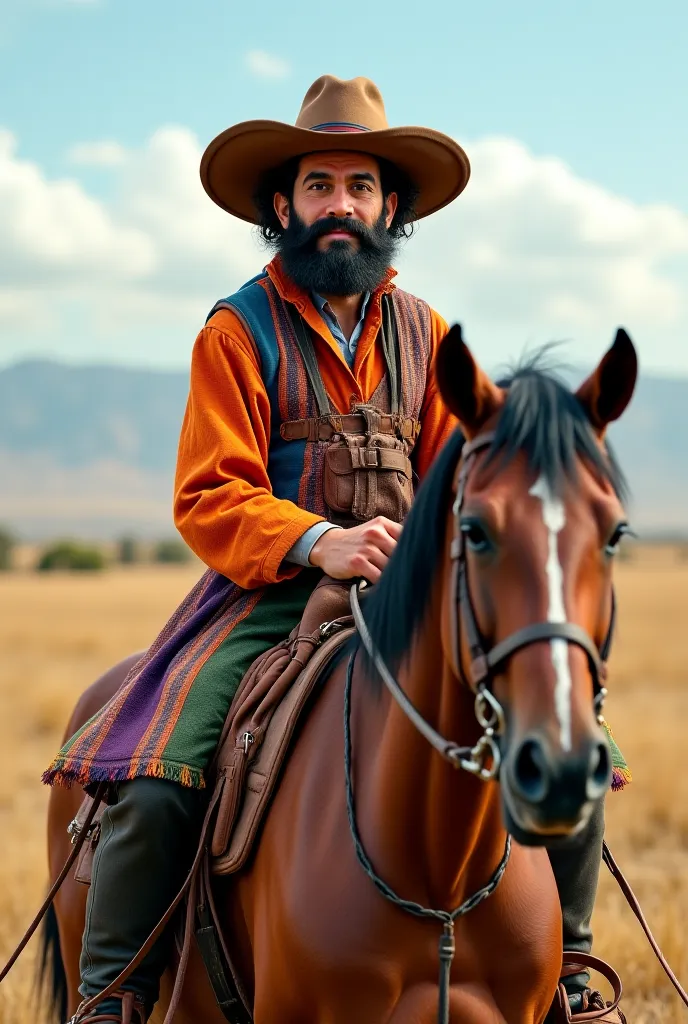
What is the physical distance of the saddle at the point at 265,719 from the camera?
3268 mm

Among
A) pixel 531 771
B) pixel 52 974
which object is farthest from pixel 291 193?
pixel 52 974

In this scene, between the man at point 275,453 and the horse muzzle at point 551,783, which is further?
the man at point 275,453

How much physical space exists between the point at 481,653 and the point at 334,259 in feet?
7.01

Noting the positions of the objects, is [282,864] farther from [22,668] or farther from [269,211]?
[22,668]

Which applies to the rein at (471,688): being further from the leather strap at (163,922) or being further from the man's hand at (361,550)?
the leather strap at (163,922)

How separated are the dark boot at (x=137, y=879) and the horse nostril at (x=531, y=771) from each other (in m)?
1.62

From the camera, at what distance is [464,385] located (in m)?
2.51

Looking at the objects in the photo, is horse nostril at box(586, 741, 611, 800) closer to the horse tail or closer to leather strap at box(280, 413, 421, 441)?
leather strap at box(280, 413, 421, 441)

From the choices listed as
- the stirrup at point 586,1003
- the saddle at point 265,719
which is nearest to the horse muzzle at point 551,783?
the saddle at point 265,719

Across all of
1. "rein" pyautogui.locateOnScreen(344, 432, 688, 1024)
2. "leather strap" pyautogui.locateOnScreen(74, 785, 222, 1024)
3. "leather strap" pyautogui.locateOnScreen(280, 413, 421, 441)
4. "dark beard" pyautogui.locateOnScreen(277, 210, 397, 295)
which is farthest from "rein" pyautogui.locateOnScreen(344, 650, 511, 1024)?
"dark beard" pyautogui.locateOnScreen(277, 210, 397, 295)

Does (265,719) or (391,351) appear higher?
(391,351)

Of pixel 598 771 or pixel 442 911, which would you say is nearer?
pixel 598 771

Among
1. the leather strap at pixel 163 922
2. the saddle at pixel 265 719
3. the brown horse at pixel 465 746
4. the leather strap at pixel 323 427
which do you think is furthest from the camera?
the leather strap at pixel 323 427

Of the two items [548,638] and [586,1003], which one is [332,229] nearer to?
[548,638]
